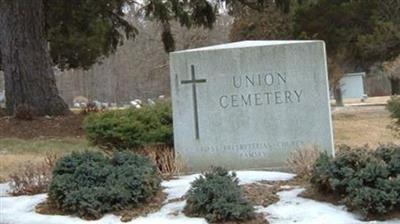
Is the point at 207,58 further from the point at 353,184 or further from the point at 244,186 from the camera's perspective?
the point at 353,184

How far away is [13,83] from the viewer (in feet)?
64.6

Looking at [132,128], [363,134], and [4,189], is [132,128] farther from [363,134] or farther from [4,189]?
[363,134]

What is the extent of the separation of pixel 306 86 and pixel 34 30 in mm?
11492

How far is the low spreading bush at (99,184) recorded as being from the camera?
7.58 meters

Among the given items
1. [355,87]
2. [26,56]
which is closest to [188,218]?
[26,56]

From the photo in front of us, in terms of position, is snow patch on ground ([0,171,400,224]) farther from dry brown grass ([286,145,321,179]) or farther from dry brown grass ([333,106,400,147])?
dry brown grass ([333,106,400,147])

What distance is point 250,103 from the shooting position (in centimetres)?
1020

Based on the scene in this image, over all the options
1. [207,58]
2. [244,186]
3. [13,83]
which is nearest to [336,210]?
[244,186]

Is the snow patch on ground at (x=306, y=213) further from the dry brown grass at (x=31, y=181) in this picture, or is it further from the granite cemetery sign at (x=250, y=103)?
the dry brown grass at (x=31, y=181)

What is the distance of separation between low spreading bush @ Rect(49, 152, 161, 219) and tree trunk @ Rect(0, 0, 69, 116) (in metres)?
11.6

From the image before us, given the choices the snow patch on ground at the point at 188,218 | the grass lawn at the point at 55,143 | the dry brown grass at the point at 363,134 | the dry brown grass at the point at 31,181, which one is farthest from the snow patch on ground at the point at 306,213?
the dry brown grass at the point at 363,134

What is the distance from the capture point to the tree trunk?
19.5m

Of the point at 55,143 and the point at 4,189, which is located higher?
the point at 55,143

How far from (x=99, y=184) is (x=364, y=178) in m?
2.82
